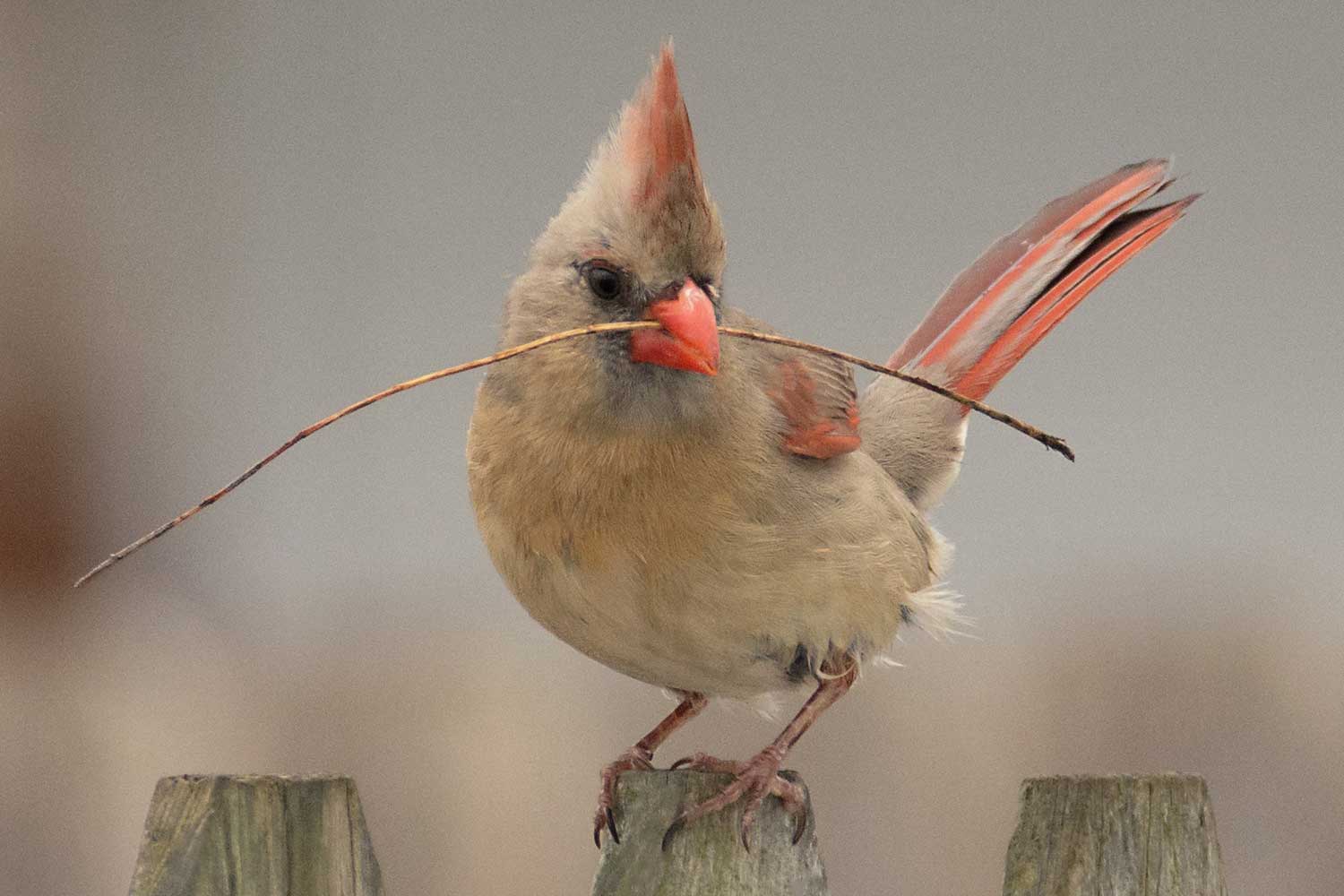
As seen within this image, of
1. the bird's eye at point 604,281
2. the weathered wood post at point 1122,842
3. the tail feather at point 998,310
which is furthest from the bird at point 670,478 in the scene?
the tail feather at point 998,310

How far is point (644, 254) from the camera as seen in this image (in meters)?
1.80

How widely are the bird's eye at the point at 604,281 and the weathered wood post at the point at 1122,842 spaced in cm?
73

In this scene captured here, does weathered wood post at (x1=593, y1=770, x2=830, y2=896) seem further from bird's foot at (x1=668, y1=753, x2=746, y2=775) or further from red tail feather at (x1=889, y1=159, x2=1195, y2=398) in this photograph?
red tail feather at (x1=889, y1=159, x2=1195, y2=398)

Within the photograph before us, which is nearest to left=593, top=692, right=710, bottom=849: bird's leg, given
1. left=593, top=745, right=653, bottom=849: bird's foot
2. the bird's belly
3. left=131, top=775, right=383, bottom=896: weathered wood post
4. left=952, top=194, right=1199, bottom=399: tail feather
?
left=593, top=745, right=653, bottom=849: bird's foot

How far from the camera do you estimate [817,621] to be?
1983mm

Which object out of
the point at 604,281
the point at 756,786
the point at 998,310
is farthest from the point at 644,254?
the point at 998,310

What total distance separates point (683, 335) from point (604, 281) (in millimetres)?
161

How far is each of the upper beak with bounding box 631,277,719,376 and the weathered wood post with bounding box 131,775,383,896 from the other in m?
0.59

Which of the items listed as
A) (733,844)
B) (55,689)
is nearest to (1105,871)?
(733,844)

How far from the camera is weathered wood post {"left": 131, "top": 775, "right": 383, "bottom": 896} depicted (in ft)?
4.82

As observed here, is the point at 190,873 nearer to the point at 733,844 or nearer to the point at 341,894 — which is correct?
the point at 341,894

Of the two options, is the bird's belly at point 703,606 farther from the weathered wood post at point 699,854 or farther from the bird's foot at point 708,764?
the weathered wood post at point 699,854

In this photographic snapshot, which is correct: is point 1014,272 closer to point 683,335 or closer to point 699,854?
Answer: point 683,335

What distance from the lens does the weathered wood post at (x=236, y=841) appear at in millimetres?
1470
